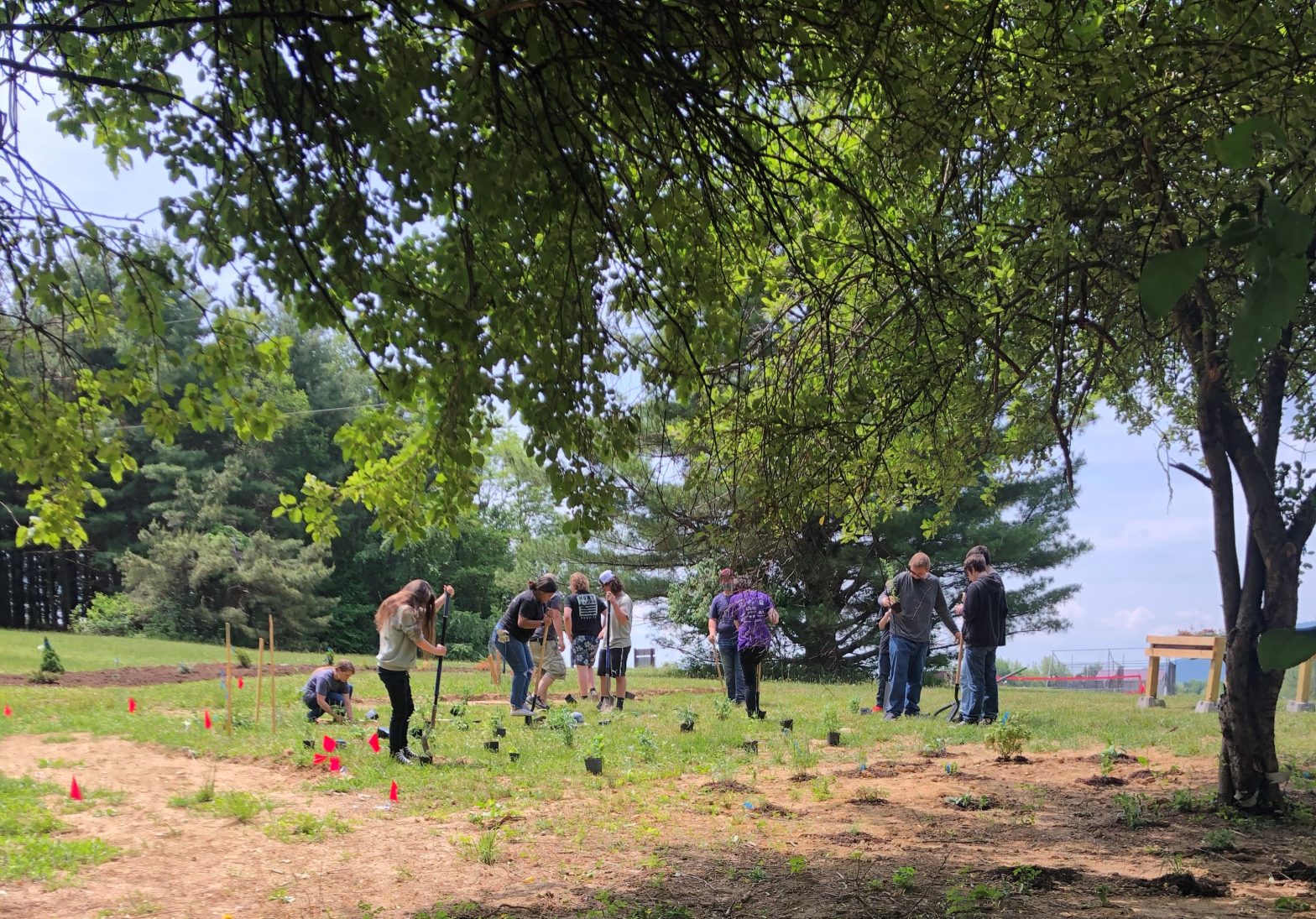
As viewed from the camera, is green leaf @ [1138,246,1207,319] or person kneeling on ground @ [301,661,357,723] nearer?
green leaf @ [1138,246,1207,319]

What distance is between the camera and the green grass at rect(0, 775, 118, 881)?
559 cm

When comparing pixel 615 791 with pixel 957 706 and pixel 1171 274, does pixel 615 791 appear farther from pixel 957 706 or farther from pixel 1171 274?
pixel 1171 274

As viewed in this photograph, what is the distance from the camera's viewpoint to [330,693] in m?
11.5

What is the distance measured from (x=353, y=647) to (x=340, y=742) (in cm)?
3196

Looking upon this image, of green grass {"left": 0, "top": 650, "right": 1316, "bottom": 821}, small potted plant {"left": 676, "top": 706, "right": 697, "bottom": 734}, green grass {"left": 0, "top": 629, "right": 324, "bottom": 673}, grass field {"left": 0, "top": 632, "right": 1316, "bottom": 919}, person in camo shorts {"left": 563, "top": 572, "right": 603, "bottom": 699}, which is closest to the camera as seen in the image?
grass field {"left": 0, "top": 632, "right": 1316, "bottom": 919}

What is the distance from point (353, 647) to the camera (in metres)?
39.8

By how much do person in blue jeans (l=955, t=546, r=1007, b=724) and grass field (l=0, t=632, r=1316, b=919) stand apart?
0.60 metres

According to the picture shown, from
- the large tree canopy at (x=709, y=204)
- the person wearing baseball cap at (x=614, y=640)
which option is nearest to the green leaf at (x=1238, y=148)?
the large tree canopy at (x=709, y=204)

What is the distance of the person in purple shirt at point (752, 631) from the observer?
474 inches

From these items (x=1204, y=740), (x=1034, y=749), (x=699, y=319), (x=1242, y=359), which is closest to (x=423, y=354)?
(x=699, y=319)

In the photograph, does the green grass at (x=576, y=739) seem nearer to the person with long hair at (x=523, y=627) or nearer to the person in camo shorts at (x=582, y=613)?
the person with long hair at (x=523, y=627)

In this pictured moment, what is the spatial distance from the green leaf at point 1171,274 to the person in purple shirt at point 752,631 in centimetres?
1107

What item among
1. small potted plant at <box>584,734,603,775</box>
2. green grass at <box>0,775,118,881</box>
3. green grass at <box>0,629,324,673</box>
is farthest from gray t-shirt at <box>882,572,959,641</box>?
green grass at <box>0,629,324,673</box>

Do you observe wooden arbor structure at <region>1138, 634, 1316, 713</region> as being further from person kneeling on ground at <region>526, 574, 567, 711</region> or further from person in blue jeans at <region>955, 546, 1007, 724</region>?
person kneeling on ground at <region>526, 574, 567, 711</region>
